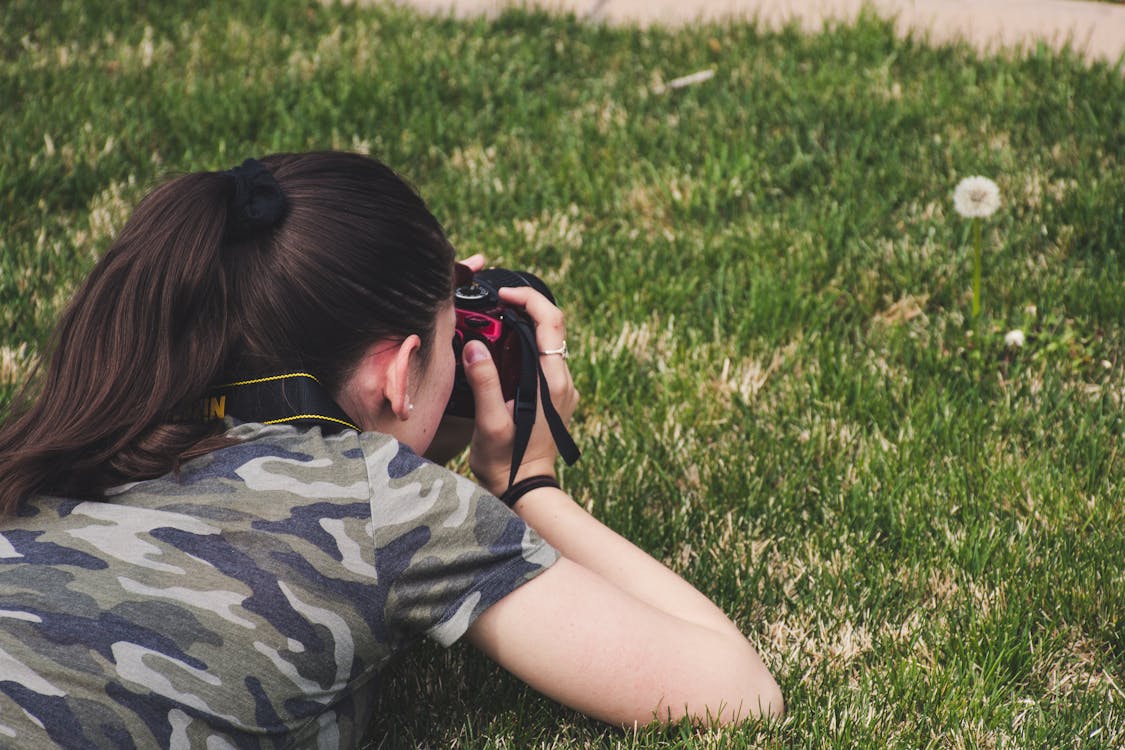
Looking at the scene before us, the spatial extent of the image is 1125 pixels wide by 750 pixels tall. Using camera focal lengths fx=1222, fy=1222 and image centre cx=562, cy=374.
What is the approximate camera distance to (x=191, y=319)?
190 centimetres

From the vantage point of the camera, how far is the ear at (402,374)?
200 centimetres

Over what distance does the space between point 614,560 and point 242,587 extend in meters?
0.75

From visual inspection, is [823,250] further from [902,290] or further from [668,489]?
[668,489]

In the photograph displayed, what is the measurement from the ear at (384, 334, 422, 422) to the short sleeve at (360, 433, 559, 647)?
11cm

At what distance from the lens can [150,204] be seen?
6.51ft

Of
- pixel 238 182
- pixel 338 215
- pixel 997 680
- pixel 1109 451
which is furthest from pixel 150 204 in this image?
pixel 1109 451

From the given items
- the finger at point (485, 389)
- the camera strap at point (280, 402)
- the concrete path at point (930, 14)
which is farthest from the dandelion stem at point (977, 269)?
the concrete path at point (930, 14)

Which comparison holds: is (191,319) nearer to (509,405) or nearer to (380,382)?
(380,382)

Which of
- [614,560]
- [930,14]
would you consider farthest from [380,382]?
[930,14]

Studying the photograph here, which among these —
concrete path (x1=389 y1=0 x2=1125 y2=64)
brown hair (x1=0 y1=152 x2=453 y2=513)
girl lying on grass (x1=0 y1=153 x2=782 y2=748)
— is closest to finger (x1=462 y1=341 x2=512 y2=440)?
girl lying on grass (x1=0 y1=153 x2=782 y2=748)

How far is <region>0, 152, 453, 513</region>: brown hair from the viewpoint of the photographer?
1.88 metres

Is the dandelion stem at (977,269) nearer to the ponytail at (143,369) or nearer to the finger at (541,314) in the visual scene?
the finger at (541,314)

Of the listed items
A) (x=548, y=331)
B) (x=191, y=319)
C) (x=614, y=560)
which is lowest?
(x=614, y=560)

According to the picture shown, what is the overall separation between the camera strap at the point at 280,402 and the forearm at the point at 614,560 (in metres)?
0.48
